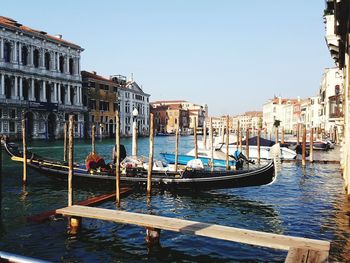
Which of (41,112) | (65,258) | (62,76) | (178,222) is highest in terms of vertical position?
(62,76)

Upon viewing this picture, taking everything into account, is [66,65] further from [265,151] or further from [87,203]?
[87,203]

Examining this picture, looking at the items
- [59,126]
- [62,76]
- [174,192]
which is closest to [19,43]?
[62,76]

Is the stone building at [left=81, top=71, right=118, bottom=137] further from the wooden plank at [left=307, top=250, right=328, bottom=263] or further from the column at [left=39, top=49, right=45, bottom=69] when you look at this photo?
the wooden plank at [left=307, top=250, right=328, bottom=263]

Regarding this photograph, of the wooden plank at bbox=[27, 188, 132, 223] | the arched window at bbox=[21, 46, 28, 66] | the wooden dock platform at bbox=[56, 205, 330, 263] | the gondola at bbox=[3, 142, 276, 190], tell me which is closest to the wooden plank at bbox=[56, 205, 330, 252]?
the wooden dock platform at bbox=[56, 205, 330, 263]

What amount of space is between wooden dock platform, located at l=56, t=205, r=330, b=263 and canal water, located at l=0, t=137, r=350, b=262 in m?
0.51

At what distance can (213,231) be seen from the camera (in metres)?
5.56

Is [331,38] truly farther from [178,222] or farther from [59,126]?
[59,126]

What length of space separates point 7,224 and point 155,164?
19.2 ft

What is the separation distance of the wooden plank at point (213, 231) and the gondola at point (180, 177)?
4.14 m

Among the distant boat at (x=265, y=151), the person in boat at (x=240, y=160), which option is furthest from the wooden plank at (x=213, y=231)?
the distant boat at (x=265, y=151)

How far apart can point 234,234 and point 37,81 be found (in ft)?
122

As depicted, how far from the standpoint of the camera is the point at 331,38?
12141 millimetres

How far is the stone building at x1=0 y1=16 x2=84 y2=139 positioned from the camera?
34.9 m

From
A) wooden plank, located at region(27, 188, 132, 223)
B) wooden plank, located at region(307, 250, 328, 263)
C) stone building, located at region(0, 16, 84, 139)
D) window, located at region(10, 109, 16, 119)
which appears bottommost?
wooden plank, located at region(27, 188, 132, 223)
